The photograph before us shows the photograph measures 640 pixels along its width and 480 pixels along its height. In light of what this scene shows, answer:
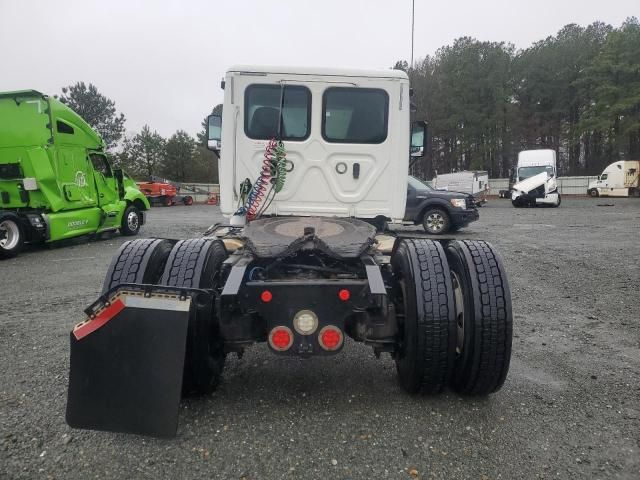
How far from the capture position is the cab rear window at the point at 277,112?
4.52 metres

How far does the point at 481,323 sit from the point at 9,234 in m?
10.0

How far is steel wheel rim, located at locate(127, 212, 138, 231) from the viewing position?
43.3 ft

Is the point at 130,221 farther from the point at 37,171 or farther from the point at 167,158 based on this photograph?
the point at 167,158

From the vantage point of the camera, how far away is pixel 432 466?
2279mm

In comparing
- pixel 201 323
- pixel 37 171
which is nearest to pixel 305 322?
pixel 201 323

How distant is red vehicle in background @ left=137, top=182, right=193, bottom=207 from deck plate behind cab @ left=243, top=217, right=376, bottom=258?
27234 mm

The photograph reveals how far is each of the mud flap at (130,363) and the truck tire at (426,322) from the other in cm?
130

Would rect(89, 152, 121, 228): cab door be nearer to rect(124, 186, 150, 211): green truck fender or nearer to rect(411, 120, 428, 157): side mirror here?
rect(124, 186, 150, 211): green truck fender

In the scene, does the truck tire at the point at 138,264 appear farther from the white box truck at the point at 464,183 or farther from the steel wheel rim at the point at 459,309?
the white box truck at the point at 464,183

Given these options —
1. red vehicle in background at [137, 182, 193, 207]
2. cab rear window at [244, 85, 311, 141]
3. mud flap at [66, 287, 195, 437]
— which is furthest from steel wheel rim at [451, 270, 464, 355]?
red vehicle in background at [137, 182, 193, 207]

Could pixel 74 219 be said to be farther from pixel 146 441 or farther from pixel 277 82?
pixel 146 441

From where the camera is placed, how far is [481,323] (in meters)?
2.68

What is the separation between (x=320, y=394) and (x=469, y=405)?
0.95 m

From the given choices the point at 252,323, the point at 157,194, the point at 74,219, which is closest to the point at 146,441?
the point at 252,323
